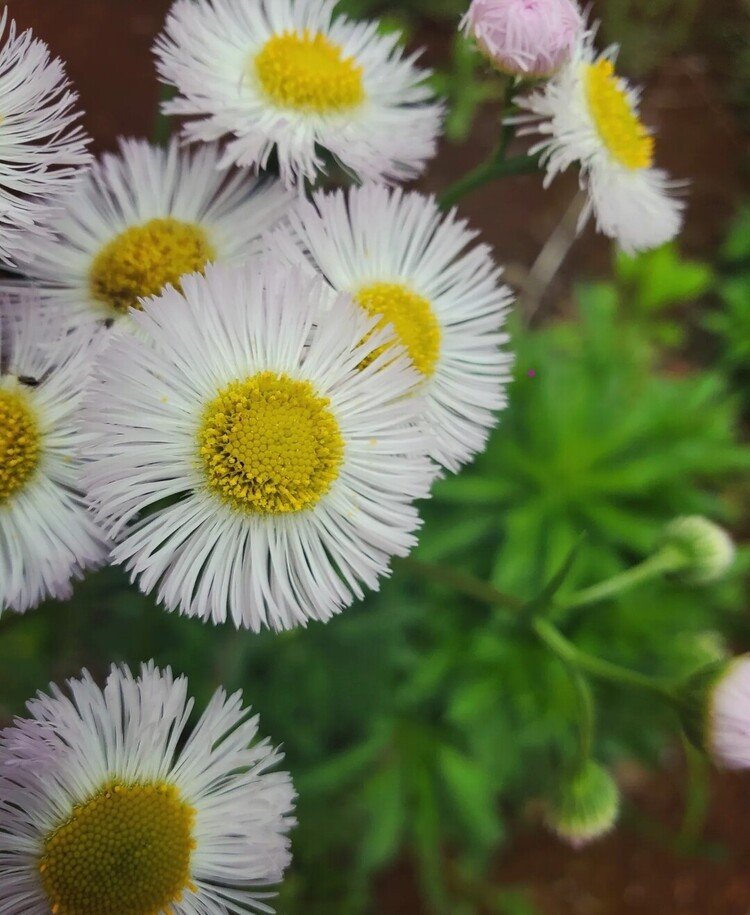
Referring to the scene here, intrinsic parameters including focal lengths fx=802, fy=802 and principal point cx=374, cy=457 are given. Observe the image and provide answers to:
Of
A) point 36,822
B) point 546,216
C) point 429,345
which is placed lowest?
point 36,822

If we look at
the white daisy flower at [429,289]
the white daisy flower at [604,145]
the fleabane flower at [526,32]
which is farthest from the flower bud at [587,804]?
the fleabane flower at [526,32]

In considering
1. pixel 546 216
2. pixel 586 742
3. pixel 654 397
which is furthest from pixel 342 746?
pixel 546 216

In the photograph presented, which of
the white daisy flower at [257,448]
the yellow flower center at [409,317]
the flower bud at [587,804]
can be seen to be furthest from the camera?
the flower bud at [587,804]

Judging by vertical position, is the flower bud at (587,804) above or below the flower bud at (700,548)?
below

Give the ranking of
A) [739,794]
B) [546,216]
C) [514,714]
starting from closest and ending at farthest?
[514,714], [739,794], [546,216]

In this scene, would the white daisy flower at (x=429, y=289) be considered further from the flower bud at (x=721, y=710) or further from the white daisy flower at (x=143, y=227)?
the flower bud at (x=721, y=710)

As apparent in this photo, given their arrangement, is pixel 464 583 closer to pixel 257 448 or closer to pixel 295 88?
pixel 257 448

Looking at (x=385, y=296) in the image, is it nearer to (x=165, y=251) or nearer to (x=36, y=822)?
(x=165, y=251)
